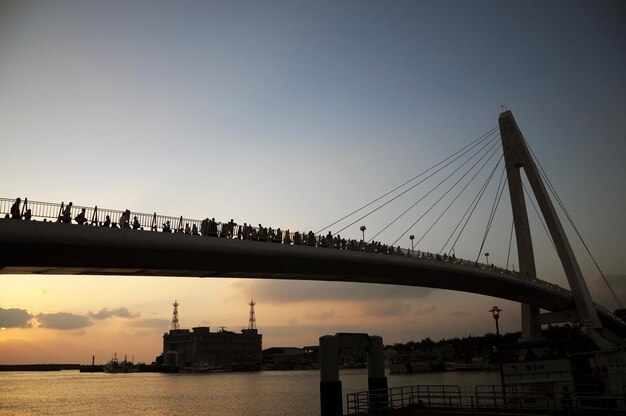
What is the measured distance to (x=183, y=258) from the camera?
2622cm

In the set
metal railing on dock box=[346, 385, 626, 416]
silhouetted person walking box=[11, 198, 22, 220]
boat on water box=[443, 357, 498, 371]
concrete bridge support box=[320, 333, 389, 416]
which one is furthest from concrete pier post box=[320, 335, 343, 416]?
boat on water box=[443, 357, 498, 371]

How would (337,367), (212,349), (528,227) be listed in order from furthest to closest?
(212,349) → (528,227) → (337,367)

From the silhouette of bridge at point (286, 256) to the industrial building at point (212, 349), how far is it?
106872mm

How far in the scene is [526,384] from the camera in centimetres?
2170

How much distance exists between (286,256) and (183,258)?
19.4 ft

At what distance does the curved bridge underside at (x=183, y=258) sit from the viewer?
21.0 meters

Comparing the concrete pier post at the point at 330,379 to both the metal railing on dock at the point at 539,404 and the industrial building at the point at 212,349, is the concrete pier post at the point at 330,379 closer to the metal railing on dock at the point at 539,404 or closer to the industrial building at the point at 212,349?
the metal railing on dock at the point at 539,404

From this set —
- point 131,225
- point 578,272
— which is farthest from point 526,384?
point 578,272

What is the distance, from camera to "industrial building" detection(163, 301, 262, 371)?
14488 centimetres

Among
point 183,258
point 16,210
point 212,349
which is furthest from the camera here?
point 212,349

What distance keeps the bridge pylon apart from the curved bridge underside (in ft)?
34.4

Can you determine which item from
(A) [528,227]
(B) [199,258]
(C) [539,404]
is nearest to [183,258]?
(B) [199,258]

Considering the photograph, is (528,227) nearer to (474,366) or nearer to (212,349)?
(474,366)

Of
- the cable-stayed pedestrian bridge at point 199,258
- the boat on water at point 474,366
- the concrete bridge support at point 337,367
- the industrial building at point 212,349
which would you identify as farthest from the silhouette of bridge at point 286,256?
the industrial building at point 212,349
